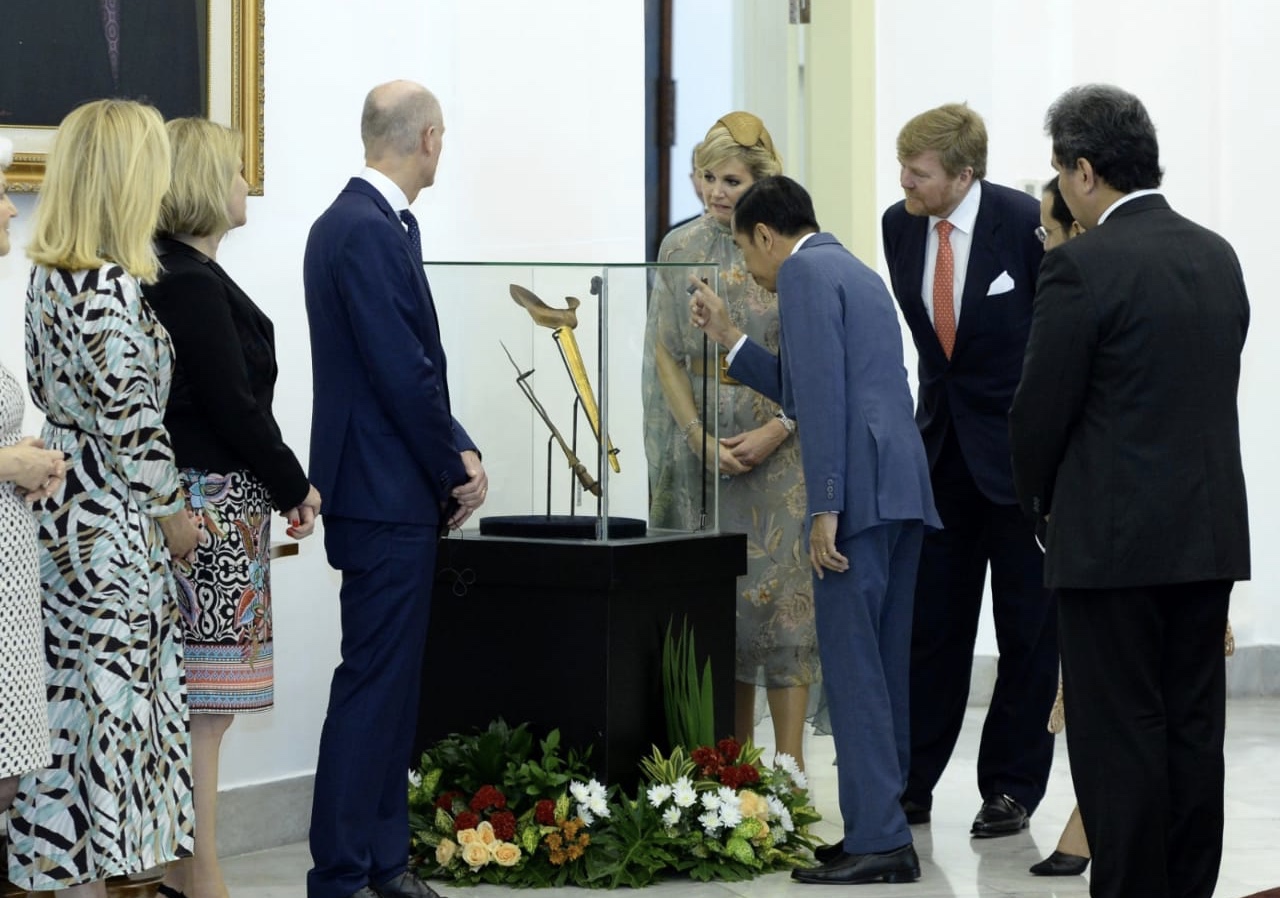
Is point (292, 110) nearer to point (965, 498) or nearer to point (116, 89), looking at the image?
point (116, 89)

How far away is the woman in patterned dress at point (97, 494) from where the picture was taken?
3.30 m

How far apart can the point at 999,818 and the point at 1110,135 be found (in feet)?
6.84

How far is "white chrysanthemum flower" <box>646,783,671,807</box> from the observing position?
171 inches

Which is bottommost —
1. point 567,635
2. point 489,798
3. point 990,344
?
point 489,798

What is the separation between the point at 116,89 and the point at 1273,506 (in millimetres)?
4850

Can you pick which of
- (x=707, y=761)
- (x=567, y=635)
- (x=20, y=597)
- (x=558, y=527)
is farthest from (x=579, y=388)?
(x=20, y=597)

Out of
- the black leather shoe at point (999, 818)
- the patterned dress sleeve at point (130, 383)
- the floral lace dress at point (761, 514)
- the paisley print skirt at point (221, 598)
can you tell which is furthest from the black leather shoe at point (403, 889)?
the black leather shoe at point (999, 818)

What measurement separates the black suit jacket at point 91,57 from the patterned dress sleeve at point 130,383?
3.32 feet

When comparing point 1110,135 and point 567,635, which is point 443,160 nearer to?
point 567,635

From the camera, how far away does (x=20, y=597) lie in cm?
313

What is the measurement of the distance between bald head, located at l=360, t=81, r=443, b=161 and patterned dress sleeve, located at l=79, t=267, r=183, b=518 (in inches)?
30.4

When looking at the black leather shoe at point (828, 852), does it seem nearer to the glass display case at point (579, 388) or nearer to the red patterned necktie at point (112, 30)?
the glass display case at point (579, 388)

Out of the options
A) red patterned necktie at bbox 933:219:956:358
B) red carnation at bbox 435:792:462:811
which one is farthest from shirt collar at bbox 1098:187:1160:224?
red carnation at bbox 435:792:462:811

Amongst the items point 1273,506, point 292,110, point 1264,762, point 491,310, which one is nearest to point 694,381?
point 491,310
